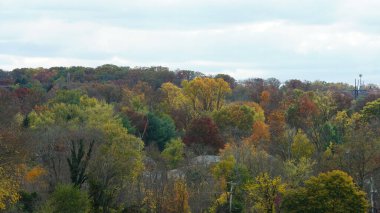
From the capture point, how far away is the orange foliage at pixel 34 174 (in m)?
47.8

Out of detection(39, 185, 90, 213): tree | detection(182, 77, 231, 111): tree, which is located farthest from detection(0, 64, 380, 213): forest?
detection(182, 77, 231, 111): tree

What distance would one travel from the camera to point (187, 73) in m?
147

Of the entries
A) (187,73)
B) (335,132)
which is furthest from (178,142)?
(187,73)

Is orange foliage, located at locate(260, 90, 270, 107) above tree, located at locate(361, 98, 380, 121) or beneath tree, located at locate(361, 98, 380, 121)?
beneath

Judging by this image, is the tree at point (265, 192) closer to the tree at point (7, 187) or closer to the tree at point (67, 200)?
the tree at point (67, 200)

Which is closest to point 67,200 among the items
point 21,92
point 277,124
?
point 277,124

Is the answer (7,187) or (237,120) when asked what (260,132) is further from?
(7,187)

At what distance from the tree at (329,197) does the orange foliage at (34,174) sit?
1628cm

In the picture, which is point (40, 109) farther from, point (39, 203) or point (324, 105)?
point (39, 203)

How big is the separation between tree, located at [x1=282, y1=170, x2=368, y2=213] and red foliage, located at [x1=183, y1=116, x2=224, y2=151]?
27.5 meters

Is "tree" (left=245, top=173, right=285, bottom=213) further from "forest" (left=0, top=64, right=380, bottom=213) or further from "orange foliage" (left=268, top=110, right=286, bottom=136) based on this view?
"orange foliage" (left=268, top=110, right=286, bottom=136)

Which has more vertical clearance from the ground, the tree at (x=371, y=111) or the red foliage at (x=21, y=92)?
the red foliage at (x=21, y=92)

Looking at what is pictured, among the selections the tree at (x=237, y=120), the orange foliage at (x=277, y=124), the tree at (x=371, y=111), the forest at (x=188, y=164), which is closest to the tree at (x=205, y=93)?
the orange foliage at (x=277, y=124)

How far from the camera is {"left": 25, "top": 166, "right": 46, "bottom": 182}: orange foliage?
157 ft
